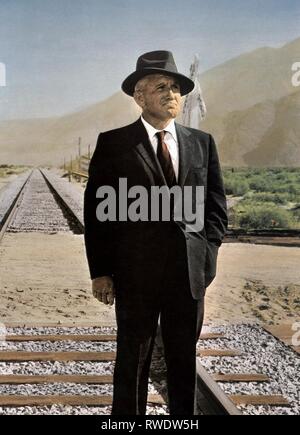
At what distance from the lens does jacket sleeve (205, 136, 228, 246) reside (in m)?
4.44

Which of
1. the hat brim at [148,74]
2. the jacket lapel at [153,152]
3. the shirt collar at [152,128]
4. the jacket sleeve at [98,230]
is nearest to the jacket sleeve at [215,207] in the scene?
the jacket lapel at [153,152]

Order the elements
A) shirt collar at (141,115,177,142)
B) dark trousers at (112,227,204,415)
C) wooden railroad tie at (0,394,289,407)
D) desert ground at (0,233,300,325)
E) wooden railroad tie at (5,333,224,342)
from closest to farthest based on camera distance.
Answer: dark trousers at (112,227,204,415), shirt collar at (141,115,177,142), wooden railroad tie at (0,394,289,407), wooden railroad tie at (5,333,224,342), desert ground at (0,233,300,325)

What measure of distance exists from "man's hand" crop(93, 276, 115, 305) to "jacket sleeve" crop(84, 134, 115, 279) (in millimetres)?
31

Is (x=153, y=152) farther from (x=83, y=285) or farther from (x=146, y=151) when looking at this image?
(x=83, y=285)

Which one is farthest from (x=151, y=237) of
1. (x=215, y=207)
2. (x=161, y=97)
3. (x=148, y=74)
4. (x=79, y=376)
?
(x=79, y=376)

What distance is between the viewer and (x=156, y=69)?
172 inches

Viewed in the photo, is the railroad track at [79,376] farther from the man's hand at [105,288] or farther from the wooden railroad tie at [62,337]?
the man's hand at [105,288]

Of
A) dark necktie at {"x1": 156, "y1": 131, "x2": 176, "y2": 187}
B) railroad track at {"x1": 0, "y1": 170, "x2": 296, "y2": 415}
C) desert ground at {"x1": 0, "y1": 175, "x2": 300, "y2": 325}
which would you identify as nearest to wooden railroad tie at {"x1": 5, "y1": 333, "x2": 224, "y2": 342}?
railroad track at {"x1": 0, "y1": 170, "x2": 296, "y2": 415}

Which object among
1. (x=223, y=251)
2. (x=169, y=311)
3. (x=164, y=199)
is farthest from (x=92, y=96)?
(x=223, y=251)

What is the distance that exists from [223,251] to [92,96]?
4.71 m

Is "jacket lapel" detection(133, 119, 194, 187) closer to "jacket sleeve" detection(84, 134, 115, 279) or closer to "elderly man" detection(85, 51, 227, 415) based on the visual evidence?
"elderly man" detection(85, 51, 227, 415)

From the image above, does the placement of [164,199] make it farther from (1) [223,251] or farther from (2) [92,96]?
(1) [223,251]

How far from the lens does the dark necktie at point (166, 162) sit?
4383mm
